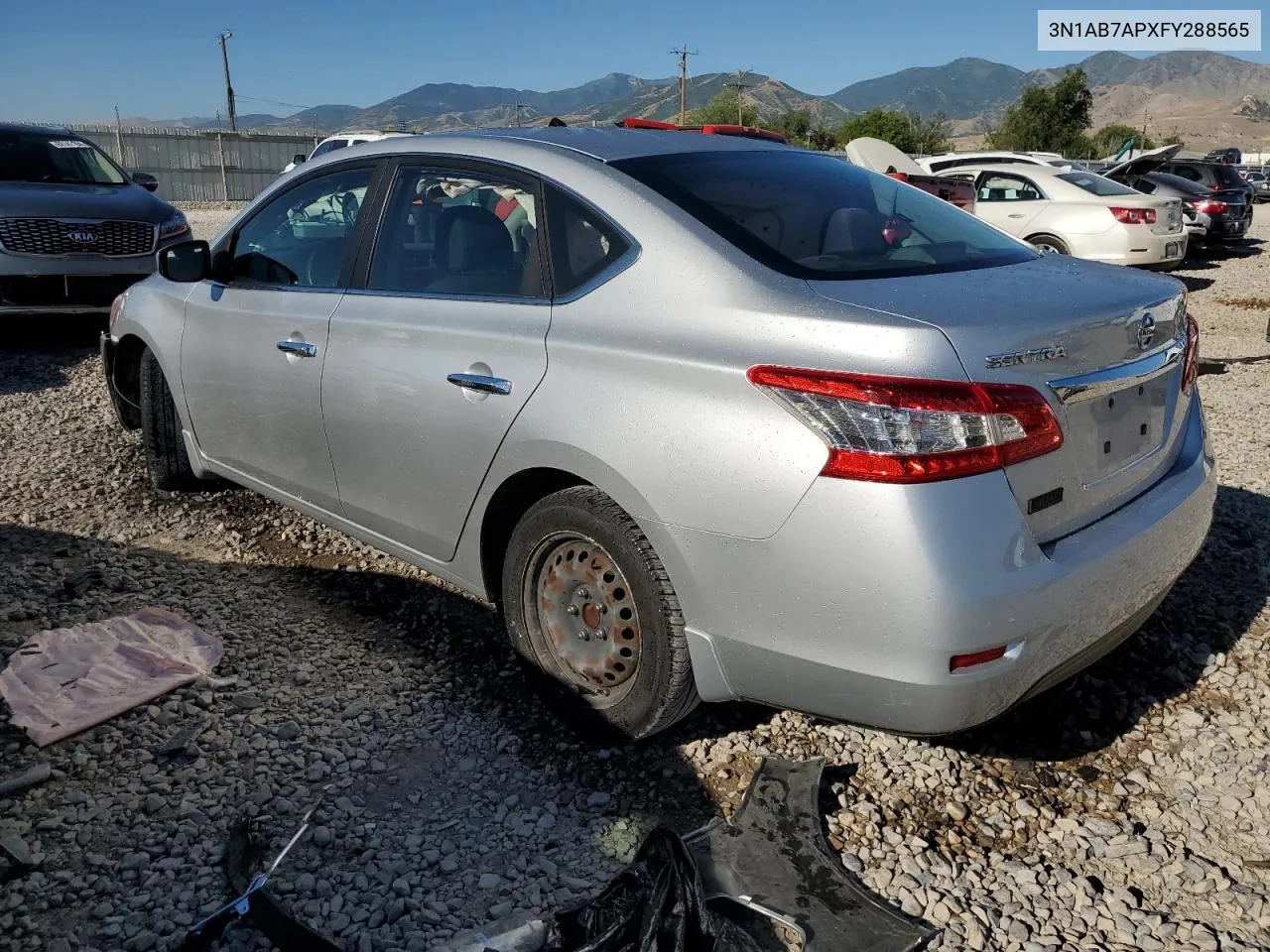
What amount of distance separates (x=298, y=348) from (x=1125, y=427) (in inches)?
104

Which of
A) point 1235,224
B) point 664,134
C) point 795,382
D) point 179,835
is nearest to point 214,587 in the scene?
point 179,835

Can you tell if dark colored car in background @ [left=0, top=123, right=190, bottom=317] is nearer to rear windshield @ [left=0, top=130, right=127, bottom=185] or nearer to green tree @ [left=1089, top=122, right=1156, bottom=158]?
rear windshield @ [left=0, top=130, right=127, bottom=185]

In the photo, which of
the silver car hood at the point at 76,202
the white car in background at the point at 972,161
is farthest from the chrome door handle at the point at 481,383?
the white car in background at the point at 972,161

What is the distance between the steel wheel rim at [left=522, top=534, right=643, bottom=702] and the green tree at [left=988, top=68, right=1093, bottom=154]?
227ft

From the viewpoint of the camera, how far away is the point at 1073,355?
2.32m

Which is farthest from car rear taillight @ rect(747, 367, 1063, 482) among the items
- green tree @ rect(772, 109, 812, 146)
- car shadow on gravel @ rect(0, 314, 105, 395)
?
green tree @ rect(772, 109, 812, 146)

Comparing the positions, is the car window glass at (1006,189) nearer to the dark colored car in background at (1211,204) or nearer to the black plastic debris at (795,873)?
the dark colored car in background at (1211,204)

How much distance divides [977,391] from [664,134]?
1.71 metres

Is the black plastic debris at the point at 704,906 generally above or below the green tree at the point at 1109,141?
below

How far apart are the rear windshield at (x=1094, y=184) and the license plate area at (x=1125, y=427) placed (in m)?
11.6

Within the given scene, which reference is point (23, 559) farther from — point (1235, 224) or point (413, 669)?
point (1235, 224)

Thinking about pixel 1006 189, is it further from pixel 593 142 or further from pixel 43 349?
pixel 593 142

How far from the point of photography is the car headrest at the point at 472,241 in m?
3.07

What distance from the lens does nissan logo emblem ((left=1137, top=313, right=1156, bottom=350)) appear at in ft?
8.29
